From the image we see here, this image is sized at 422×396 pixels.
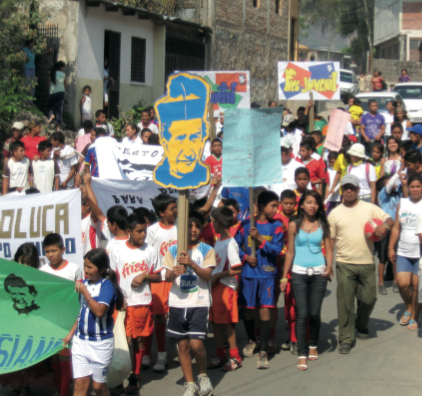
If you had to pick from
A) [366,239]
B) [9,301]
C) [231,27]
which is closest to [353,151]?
[366,239]

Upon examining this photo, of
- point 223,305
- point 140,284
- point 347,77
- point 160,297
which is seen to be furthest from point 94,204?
point 347,77

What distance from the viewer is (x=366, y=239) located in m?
6.92

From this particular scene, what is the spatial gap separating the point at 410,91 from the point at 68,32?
12530 millimetres

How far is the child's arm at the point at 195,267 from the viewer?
219 inches

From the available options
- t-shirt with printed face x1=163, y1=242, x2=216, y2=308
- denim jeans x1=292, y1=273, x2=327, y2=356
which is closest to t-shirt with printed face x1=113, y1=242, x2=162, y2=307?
t-shirt with printed face x1=163, y1=242, x2=216, y2=308

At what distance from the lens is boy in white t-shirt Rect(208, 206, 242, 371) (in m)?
6.31

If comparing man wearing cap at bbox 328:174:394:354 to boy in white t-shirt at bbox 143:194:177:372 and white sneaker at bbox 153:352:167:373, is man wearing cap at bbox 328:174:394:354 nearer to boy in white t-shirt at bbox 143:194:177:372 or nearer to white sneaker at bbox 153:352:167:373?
boy in white t-shirt at bbox 143:194:177:372

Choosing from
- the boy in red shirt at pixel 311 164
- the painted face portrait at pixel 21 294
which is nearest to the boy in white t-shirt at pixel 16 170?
the boy in red shirt at pixel 311 164

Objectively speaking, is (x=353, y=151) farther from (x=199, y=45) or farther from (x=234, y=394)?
(x=199, y=45)

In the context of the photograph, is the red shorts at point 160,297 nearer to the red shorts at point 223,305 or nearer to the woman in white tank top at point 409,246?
the red shorts at point 223,305

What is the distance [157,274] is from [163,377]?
1.01 meters

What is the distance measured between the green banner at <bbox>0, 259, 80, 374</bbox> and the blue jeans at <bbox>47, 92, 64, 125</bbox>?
11.0 meters

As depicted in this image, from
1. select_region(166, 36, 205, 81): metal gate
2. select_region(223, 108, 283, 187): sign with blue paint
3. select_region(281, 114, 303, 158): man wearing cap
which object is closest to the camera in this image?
select_region(223, 108, 283, 187): sign with blue paint

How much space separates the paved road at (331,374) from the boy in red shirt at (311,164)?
A: 132 inches
